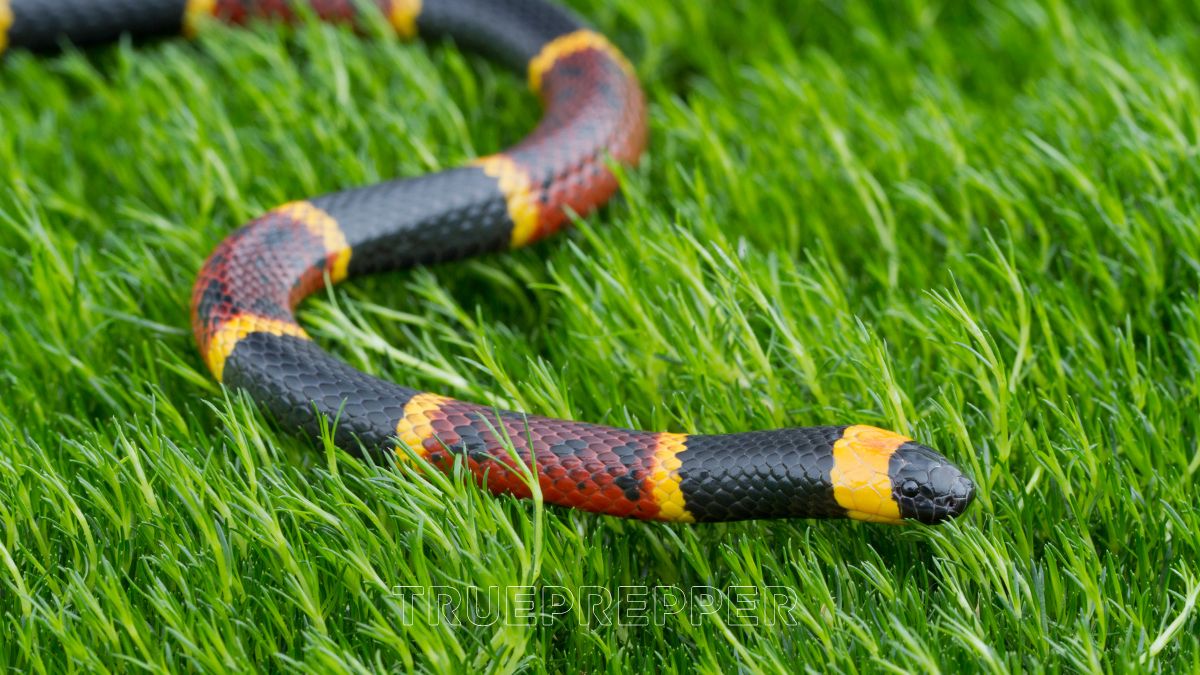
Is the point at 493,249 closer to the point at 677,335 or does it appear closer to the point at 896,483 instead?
the point at 677,335

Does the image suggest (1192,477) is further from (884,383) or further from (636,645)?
(636,645)

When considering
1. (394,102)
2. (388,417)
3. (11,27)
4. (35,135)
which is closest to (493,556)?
(388,417)

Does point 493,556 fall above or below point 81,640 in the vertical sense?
above

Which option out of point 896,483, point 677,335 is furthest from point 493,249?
point 896,483

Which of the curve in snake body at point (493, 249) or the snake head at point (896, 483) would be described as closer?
the snake head at point (896, 483)
